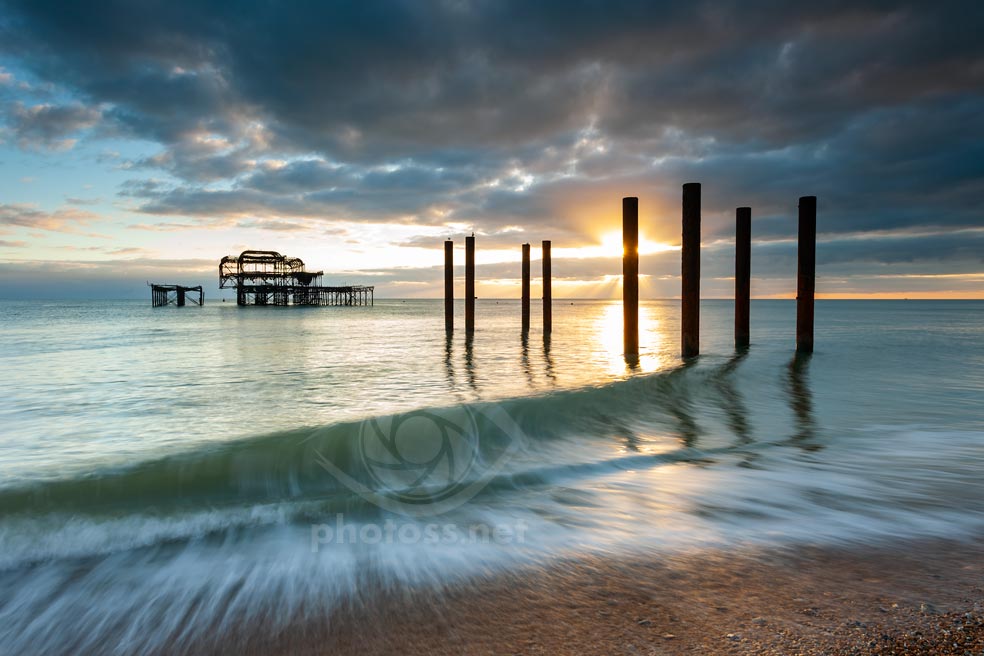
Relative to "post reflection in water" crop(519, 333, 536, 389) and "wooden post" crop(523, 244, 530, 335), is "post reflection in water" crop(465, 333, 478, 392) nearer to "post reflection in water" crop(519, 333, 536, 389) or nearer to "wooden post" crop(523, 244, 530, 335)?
"post reflection in water" crop(519, 333, 536, 389)

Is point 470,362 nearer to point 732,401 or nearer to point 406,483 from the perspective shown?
point 732,401

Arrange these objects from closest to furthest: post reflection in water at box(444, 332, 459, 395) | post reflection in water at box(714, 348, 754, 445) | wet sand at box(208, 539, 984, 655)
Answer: wet sand at box(208, 539, 984, 655) < post reflection in water at box(714, 348, 754, 445) < post reflection in water at box(444, 332, 459, 395)

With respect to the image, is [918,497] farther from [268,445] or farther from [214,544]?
[268,445]

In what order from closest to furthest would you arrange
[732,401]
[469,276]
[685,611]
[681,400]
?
[685,611] < [732,401] < [681,400] < [469,276]

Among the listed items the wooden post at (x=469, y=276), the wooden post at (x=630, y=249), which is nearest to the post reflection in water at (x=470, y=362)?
the wooden post at (x=469, y=276)

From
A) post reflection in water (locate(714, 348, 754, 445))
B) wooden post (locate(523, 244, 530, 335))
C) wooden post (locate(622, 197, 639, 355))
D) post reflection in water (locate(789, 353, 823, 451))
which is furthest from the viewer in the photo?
wooden post (locate(523, 244, 530, 335))

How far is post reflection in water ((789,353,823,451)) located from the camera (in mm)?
6527

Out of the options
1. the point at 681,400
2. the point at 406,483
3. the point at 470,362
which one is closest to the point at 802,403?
the point at 681,400

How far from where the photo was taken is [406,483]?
497 cm

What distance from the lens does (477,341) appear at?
74.4 feet

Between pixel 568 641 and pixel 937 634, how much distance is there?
1475mm

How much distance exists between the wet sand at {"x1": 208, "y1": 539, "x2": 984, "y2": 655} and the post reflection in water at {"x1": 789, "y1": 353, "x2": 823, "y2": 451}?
374 cm

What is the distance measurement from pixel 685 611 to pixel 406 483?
10.5 ft

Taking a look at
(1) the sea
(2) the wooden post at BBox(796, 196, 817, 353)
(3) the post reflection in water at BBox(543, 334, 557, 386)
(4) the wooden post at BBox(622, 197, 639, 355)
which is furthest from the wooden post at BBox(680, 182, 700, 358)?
(3) the post reflection in water at BBox(543, 334, 557, 386)
